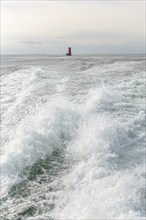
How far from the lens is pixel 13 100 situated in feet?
45.5

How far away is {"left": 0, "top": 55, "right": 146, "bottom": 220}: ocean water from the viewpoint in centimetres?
566

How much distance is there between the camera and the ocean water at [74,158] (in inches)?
223

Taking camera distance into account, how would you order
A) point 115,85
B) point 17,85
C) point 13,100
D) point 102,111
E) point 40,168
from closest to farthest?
point 40,168 < point 102,111 < point 13,100 < point 115,85 < point 17,85

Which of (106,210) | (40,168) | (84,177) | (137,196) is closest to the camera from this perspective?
(106,210)

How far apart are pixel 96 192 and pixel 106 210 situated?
2.18ft

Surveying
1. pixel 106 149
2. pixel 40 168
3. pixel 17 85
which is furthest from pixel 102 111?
pixel 17 85

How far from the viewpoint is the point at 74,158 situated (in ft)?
25.6

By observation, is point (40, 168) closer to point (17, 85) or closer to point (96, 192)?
point (96, 192)

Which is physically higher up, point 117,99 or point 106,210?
point 117,99

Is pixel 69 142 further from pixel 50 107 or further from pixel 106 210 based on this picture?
pixel 106 210

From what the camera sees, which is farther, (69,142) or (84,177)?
(69,142)

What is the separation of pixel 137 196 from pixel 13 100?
921cm

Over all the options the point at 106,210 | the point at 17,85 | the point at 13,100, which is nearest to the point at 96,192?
the point at 106,210

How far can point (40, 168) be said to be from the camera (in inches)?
297
